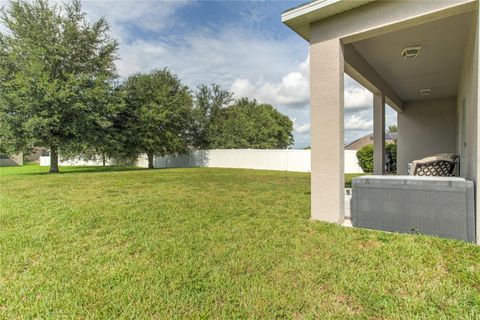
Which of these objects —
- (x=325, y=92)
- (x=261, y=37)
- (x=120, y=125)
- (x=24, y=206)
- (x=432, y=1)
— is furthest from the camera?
(x=120, y=125)

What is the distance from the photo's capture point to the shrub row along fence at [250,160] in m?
18.0

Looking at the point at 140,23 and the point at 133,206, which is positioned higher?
the point at 140,23

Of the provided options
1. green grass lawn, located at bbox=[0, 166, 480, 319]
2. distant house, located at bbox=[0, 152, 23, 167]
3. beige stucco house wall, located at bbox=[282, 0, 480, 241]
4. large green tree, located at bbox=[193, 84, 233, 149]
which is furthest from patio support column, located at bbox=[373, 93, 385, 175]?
distant house, located at bbox=[0, 152, 23, 167]

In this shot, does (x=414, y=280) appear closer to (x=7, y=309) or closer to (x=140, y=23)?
(x=7, y=309)

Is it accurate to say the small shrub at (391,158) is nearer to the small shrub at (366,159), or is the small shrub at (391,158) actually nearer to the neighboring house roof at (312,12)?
the small shrub at (366,159)

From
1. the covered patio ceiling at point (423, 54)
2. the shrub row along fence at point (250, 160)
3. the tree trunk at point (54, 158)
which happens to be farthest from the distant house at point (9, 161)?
Result: the covered patio ceiling at point (423, 54)

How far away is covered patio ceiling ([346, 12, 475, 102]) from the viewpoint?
4.31 m

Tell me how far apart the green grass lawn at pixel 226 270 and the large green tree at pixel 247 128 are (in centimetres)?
2641

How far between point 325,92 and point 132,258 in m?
3.44

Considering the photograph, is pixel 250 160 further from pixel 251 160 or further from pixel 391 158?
pixel 391 158

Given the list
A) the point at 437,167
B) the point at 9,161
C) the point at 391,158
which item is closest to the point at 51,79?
the point at 437,167

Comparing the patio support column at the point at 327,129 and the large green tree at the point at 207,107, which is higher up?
the large green tree at the point at 207,107

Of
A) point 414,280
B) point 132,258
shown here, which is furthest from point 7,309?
point 414,280

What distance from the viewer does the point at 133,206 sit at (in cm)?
556
